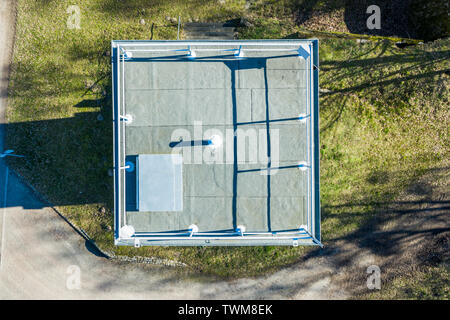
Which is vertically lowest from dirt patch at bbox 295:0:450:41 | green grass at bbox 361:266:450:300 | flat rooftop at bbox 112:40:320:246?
green grass at bbox 361:266:450:300

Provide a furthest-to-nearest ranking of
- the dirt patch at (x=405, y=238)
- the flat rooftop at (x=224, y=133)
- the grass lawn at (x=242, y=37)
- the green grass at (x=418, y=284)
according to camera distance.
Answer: the green grass at (x=418, y=284) < the dirt patch at (x=405, y=238) < the grass lawn at (x=242, y=37) < the flat rooftop at (x=224, y=133)

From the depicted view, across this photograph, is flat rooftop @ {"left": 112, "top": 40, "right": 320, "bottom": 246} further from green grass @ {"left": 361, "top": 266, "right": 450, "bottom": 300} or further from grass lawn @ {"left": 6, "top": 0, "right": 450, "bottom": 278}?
green grass @ {"left": 361, "top": 266, "right": 450, "bottom": 300}

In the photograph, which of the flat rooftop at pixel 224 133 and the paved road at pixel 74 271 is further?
the paved road at pixel 74 271

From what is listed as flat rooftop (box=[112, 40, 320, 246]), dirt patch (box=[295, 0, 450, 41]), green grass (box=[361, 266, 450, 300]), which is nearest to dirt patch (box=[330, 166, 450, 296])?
green grass (box=[361, 266, 450, 300])

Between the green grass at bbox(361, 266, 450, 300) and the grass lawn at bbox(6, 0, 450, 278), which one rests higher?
the grass lawn at bbox(6, 0, 450, 278)

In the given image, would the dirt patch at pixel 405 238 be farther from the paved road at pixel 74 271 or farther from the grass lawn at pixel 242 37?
the paved road at pixel 74 271

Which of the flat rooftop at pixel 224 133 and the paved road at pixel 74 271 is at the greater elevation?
the flat rooftop at pixel 224 133

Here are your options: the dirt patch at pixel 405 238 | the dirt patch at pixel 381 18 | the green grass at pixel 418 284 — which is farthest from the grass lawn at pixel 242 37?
the green grass at pixel 418 284
